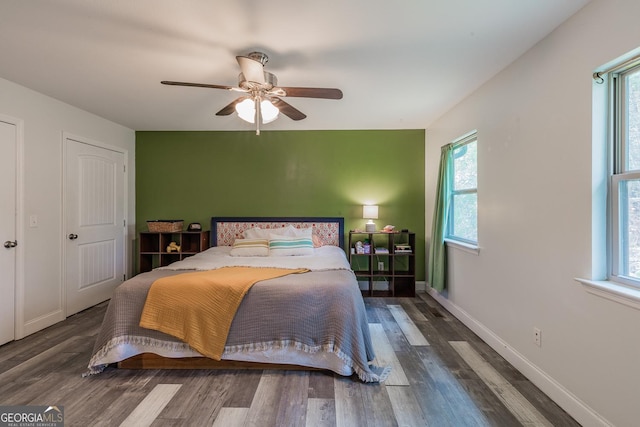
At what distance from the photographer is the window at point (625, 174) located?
1.63m

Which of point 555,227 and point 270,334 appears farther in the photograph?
point 270,334

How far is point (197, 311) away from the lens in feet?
7.37

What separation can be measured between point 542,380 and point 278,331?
6.04 ft

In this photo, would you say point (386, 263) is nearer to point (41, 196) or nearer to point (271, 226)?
point (271, 226)

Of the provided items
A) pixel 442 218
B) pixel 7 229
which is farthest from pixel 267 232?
pixel 7 229

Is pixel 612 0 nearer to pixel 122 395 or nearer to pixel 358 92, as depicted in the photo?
pixel 358 92

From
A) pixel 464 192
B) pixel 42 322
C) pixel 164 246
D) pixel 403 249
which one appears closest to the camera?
pixel 42 322

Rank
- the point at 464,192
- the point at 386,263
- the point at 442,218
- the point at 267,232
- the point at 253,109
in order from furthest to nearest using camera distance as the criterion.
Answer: the point at 386,263, the point at 267,232, the point at 442,218, the point at 464,192, the point at 253,109

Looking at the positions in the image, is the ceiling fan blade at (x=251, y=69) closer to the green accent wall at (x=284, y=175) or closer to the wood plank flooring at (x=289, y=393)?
the wood plank flooring at (x=289, y=393)

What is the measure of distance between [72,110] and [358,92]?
3251mm

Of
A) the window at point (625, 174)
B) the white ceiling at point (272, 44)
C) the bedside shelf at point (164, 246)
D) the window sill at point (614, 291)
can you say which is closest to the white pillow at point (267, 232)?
the bedside shelf at point (164, 246)

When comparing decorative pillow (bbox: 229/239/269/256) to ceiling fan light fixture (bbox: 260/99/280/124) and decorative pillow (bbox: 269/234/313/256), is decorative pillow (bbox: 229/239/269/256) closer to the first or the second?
decorative pillow (bbox: 269/234/313/256)

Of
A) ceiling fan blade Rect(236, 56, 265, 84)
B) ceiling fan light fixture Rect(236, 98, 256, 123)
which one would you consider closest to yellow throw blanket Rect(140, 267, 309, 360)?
ceiling fan light fixture Rect(236, 98, 256, 123)

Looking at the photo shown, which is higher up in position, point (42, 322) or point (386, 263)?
point (386, 263)
